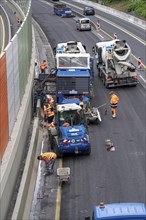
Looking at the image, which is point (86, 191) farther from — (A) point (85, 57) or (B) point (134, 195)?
(A) point (85, 57)

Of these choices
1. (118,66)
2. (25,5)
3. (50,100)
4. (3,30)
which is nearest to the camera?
(50,100)

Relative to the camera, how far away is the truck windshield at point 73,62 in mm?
33372

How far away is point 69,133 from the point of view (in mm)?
24250

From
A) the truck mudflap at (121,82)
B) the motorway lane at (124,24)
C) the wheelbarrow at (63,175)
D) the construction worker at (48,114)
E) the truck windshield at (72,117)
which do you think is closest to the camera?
the wheelbarrow at (63,175)

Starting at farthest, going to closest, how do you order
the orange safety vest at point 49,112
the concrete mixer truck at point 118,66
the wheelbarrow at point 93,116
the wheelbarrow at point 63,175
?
the concrete mixer truck at point 118,66, the wheelbarrow at point 93,116, the orange safety vest at point 49,112, the wheelbarrow at point 63,175

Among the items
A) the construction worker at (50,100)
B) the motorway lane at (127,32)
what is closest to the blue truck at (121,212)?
the construction worker at (50,100)

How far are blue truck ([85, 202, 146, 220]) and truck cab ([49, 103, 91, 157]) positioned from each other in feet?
34.2

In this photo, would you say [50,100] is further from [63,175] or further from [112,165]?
[63,175]

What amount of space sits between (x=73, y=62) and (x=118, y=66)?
4750 mm

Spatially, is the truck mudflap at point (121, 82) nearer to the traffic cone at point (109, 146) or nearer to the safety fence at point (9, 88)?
the traffic cone at point (109, 146)

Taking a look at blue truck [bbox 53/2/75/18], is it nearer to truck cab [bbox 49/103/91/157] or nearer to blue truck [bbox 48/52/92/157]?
blue truck [bbox 48/52/92/157]

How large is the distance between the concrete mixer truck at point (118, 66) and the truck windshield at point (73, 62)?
404cm

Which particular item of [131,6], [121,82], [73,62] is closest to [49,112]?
[73,62]

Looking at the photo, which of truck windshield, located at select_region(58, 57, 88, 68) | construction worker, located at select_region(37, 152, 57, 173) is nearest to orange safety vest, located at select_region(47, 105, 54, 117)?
truck windshield, located at select_region(58, 57, 88, 68)
